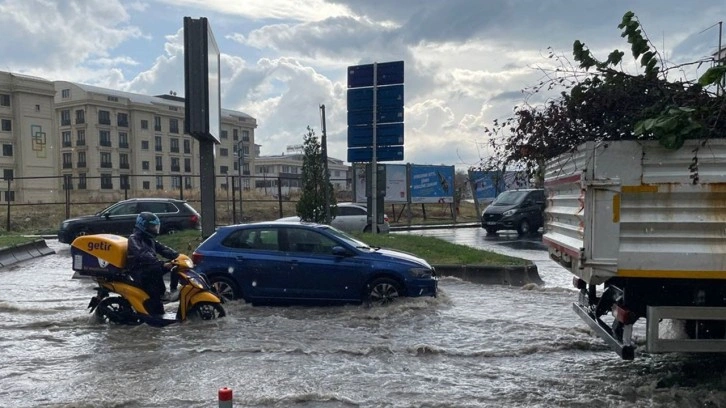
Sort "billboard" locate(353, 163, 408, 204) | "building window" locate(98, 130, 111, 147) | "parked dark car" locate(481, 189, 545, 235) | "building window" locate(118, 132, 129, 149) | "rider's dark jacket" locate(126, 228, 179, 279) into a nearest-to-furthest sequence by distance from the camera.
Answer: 1. "rider's dark jacket" locate(126, 228, 179, 279)
2. "parked dark car" locate(481, 189, 545, 235)
3. "billboard" locate(353, 163, 408, 204)
4. "building window" locate(98, 130, 111, 147)
5. "building window" locate(118, 132, 129, 149)

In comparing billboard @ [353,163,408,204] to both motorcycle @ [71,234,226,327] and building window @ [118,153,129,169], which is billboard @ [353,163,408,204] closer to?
motorcycle @ [71,234,226,327]

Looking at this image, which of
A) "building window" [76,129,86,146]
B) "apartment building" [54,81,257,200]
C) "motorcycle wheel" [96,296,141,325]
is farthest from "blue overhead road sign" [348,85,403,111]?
"building window" [76,129,86,146]

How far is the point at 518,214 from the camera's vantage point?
24.4 m

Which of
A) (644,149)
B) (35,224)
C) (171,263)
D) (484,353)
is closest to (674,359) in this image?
(484,353)

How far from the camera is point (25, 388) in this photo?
650cm

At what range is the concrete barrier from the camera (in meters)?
13.1

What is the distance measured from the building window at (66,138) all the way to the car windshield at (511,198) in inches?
2968

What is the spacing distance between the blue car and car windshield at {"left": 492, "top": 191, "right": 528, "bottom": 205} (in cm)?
1509

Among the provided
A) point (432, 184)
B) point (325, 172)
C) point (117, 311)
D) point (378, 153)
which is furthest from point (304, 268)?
point (432, 184)

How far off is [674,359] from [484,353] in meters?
2.02

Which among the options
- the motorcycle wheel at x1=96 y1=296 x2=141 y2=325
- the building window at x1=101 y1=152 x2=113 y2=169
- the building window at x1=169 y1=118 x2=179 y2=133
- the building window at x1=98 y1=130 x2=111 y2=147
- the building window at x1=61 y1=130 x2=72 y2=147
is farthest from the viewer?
the building window at x1=169 y1=118 x2=179 y2=133

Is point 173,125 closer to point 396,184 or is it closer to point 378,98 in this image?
point 396,184

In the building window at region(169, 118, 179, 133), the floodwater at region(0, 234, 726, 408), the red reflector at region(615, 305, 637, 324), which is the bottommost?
the floodwater at region(0, 234, 726, 408)

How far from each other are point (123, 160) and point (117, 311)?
85350mm
